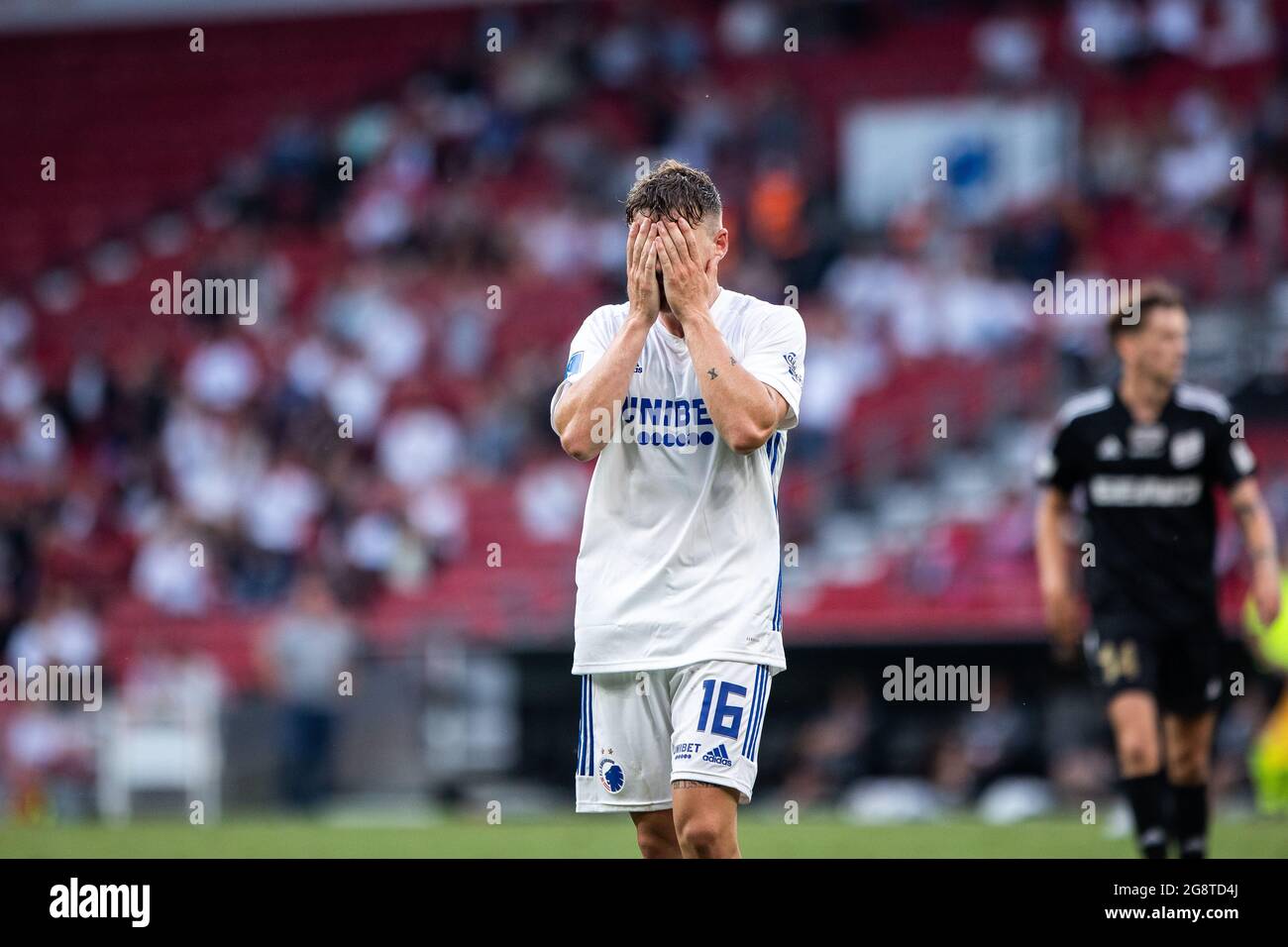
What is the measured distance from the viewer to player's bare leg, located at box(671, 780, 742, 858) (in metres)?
5.37

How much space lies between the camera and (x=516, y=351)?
21.9 m

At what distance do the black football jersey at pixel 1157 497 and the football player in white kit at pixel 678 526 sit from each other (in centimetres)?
292

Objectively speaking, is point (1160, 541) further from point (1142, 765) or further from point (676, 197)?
point (676, 197)

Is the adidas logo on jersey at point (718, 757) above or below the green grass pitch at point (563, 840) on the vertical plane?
above

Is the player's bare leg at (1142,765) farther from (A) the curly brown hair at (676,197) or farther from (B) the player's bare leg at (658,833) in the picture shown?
(A) the curly brown hair at (676,197)

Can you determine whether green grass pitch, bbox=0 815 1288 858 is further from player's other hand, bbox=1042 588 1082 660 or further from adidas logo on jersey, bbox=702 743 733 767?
adidas logo on jersey, bbox=702 743 733 767

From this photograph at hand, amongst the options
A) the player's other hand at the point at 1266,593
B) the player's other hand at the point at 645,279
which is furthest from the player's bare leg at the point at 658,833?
the player's other hand at the point at 1266,593

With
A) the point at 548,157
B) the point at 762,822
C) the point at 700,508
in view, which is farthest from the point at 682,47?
the point at 700,508

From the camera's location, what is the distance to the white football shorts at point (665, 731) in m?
5.43

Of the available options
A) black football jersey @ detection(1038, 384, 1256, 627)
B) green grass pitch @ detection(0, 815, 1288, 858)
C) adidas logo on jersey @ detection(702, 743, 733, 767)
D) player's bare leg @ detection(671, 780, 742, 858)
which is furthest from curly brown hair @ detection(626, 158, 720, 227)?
green grass pitch @ detection(0, 815, 1288, 858)

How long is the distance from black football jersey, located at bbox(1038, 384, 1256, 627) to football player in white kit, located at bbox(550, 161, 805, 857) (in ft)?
9.58
